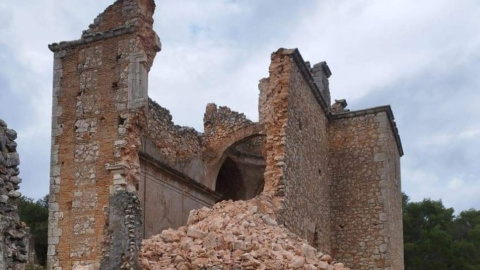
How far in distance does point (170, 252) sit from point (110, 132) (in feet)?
13.3

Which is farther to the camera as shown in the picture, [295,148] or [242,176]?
[242,176]

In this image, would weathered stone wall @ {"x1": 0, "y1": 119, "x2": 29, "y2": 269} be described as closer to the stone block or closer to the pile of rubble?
the stone block

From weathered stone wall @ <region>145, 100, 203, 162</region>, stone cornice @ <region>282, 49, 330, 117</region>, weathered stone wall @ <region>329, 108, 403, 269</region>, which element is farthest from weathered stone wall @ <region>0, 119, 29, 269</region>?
weathered stone wall @ <region>329, 108, 403, 269</region>

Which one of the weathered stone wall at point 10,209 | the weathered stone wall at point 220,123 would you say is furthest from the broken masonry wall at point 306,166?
the weathered stone wall at point 10,209

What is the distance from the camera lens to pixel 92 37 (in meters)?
14.3

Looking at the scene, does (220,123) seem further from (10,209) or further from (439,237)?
(439,237)

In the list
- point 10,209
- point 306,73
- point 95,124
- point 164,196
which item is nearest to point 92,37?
point 95,124

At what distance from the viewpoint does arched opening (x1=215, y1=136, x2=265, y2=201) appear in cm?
2084

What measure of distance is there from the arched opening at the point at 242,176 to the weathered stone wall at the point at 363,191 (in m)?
3.72

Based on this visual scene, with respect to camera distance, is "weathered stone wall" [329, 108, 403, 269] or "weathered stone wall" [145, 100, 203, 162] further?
"weathered stone wall" [329, 108, 403, 269]

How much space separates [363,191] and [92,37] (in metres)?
7.58

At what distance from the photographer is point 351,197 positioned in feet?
57.0

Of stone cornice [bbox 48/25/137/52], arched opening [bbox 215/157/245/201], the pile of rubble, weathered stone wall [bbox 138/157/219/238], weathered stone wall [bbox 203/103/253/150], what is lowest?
the pile of rubble

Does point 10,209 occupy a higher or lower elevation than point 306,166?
lower
